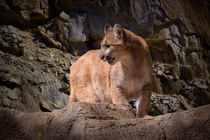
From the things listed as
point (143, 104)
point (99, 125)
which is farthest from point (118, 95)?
point (99, 125)

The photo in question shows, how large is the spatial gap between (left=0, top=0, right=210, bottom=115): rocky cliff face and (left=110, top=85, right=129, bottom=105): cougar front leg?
12.2 feet

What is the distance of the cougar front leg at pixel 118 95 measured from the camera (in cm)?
376

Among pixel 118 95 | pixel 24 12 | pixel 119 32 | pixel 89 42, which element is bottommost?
pixel 118 95

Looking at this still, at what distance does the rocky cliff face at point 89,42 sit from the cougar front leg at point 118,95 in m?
3.71

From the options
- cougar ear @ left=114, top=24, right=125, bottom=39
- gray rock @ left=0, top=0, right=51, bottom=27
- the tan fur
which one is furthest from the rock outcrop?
gray rock @ left=0, top=0, right=51, bottom=27

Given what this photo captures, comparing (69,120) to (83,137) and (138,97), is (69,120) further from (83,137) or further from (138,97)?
(138,97)

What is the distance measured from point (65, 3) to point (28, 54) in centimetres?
264

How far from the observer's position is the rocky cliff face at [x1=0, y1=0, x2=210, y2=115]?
7.61 meters

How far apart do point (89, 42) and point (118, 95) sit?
6532mm

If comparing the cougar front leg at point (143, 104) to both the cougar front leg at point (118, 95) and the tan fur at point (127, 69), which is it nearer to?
the tan fur at point (127, 69)

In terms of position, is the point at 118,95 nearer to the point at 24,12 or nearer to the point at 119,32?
the point at 119,32

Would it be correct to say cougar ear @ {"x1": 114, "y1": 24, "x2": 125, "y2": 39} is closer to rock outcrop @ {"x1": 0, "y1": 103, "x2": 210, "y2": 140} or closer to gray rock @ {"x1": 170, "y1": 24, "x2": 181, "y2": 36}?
rock outcrop @ {"x1": 0, "y1": 103, "x2": 210, "y2": 140}

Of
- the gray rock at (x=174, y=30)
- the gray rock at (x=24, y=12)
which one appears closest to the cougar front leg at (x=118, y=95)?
the gray rock at (x=24, y=12)

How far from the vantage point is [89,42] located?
10109 millimetres
